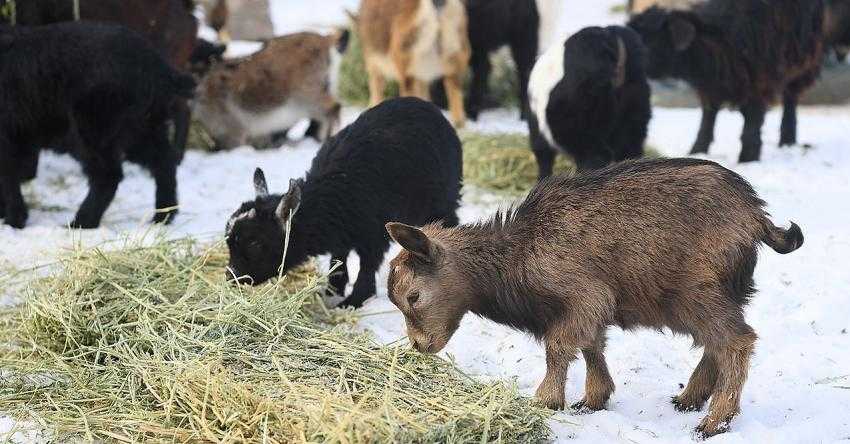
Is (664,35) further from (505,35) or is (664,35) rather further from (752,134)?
(505,35)

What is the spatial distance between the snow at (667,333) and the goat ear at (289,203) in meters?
0.74

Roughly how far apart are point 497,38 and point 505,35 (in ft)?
0.35

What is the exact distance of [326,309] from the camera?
6551 mm

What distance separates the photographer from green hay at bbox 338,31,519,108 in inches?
530

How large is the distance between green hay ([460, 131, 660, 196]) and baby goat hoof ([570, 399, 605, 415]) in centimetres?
405

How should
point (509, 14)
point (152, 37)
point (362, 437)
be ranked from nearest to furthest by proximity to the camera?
1. point (362, 437)
2. point (152, 37)
3. point (509, 14)

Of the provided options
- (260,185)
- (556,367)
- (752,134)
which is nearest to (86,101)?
(260,185)

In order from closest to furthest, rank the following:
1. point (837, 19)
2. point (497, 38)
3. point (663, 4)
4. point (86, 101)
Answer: point (86, 101)
point (663, 4)
point (837, 19)
point (497, 38)

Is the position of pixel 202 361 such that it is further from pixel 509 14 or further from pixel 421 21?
pixel 509 14

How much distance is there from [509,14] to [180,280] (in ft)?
22.6

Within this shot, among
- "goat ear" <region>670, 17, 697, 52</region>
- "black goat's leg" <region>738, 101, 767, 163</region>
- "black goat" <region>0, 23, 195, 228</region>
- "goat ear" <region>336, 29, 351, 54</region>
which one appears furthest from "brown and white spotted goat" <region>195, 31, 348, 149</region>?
"black goat's leg" <region>738, 101, 767, 163</region>

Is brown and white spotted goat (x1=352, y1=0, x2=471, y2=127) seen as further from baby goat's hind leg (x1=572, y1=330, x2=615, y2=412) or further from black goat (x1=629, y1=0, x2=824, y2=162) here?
baby goat's hind leg (x1=572, y1=330, x2=615, y2=412)

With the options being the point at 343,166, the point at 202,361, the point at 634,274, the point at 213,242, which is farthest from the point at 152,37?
the point at 634,274

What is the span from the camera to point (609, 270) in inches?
194
